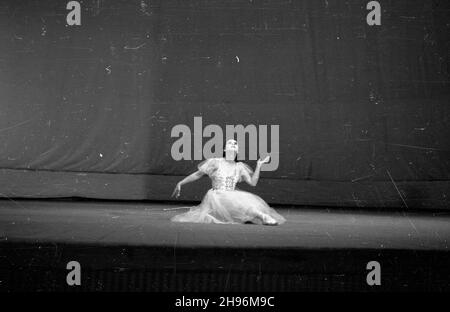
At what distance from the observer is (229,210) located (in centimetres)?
514

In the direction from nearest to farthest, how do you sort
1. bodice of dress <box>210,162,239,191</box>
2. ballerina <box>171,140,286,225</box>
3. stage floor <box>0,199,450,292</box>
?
stage floor <box>0,199,450,292</box>
ballerina <box>171,140,286,225</box>
bodice of dress <box>210,162,239,191</box>

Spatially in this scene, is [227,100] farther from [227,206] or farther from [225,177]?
[227,206]

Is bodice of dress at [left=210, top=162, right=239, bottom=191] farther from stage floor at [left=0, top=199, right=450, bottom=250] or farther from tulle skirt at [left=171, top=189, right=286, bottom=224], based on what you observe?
stage floor at [left=0, top=199, right=450, bottom=250]

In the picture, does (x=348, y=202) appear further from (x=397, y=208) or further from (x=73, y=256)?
(x=73, y=256)

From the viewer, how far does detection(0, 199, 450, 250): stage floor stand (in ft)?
12.2

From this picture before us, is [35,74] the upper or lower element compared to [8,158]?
upper

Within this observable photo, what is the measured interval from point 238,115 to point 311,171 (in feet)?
3.26

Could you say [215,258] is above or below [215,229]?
below

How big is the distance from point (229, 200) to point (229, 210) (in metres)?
0.08

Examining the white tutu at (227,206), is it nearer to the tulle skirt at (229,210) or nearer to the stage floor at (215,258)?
the tulle skirt at (229,210)

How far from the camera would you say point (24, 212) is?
5.55 metres

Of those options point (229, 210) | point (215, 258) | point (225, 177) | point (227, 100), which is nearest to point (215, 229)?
point (229, 210)

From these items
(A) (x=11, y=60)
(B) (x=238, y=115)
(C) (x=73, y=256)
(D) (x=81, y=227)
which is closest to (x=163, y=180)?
(B) (x=238, y=115)

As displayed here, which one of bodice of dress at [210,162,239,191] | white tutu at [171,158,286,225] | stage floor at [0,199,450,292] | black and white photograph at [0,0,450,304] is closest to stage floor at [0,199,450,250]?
stage floor at [0,199,450,292]
